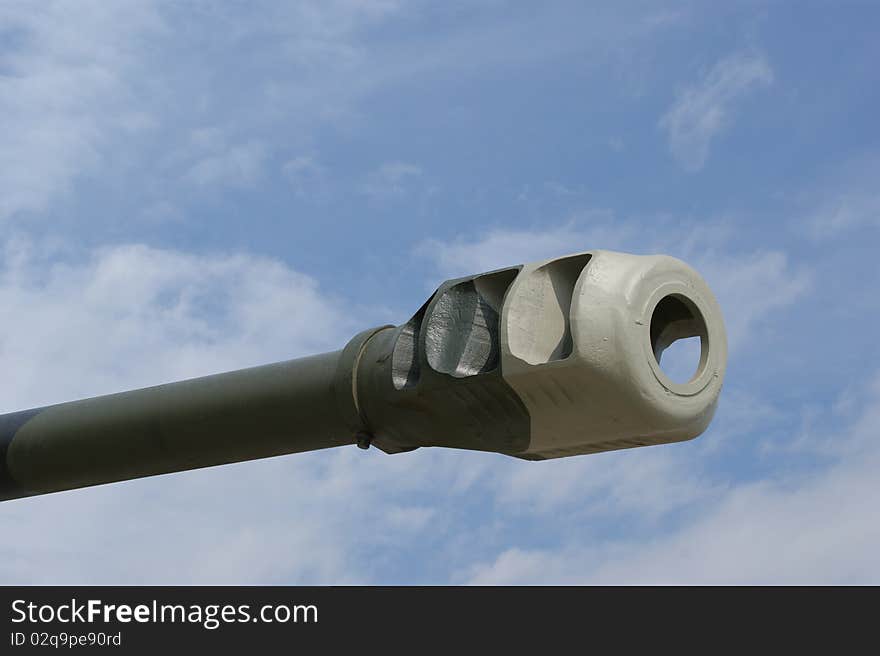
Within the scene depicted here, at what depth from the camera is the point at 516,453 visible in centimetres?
636

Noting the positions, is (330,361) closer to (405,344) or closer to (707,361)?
(405,344)

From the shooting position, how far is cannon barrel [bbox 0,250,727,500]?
5.89 metres

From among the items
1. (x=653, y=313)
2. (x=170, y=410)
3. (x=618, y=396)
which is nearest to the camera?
(x=618, y=396)

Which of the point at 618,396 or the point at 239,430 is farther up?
the point at 239,430

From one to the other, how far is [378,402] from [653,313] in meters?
1.15

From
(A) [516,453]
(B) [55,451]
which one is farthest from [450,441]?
(B) [55,451]

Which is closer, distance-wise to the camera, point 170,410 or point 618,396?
point 618,396

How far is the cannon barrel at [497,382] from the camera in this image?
19.3ft

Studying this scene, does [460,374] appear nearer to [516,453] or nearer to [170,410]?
[516,453]

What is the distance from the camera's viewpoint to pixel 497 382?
6.09 m

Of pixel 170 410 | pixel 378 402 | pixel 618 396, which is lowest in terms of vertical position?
pixel 618 396

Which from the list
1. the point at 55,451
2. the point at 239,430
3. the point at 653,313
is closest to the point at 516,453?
the point at 653,313

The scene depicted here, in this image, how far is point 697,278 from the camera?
625 cm

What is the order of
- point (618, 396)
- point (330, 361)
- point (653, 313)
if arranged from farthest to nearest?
point (330, 361), point (653, 313), point (618, 396)
